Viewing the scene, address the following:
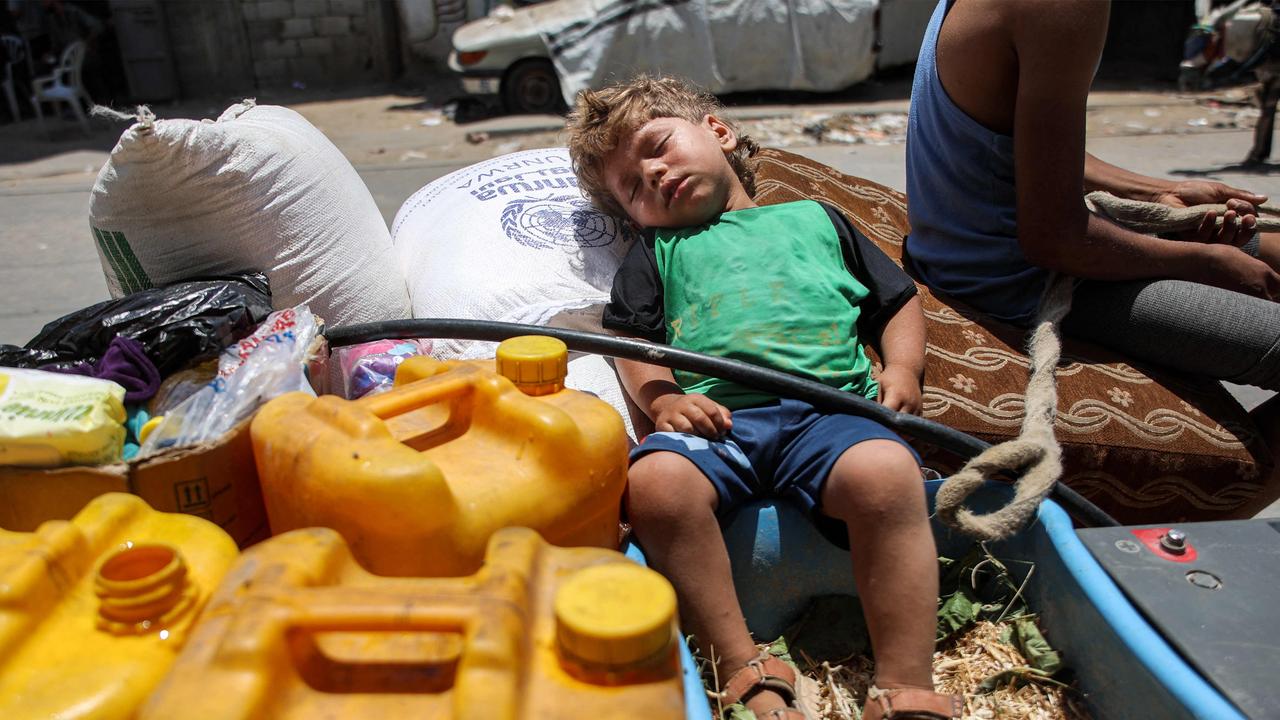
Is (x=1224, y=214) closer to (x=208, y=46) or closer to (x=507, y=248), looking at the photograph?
(x=507, y=248)

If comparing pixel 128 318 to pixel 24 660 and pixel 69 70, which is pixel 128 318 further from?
pixel 69 70

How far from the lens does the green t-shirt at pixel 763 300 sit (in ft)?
6.18

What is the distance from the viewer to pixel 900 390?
189 centimetres

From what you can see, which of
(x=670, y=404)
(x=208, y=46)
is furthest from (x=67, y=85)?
(x=670, y=404)

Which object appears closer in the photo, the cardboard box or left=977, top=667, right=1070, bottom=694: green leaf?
the cardboard box

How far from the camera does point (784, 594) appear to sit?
183cm

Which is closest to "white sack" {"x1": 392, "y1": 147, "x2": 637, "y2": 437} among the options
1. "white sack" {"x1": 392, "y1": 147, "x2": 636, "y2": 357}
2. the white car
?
"white sack" {"x1": 392, "y1": 147, "x2": 636, "y2": 357}

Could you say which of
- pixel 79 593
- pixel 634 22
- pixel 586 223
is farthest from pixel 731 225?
pixel 634 22

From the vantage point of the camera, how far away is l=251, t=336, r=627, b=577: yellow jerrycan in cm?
116

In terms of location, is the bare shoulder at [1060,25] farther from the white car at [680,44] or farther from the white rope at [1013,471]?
the white car at [680,44]

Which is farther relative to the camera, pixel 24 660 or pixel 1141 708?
pixel 1141 708

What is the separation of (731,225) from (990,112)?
65 cm

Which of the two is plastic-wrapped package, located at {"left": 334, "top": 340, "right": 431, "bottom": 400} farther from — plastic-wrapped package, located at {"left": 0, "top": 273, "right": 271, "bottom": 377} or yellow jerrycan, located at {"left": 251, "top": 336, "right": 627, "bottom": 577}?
yellow jerrycan, located at {"left": 251, "top": 336, "right": 627, "bottom": 577}

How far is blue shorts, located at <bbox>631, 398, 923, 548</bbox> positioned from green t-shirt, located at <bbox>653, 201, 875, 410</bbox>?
0.27 ft
